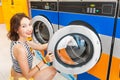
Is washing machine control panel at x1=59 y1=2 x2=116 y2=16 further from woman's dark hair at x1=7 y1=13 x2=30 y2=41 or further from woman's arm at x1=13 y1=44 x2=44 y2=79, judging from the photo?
woman's arm at x1=13 y1=44 x2=44 y2=79

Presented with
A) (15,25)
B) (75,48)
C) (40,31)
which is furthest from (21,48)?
(40,31)

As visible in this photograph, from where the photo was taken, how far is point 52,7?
2.12 m

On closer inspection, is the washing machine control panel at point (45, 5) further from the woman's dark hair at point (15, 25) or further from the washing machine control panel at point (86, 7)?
the woman's dark hair at point (15, 25)

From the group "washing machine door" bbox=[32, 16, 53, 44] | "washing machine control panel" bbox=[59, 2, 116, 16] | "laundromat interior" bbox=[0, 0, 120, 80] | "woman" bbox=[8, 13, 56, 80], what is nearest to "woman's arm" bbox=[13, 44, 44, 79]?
"woman" bbox=[8, 13, 56, 80]

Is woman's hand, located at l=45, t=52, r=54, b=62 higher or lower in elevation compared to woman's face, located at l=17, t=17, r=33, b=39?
lower

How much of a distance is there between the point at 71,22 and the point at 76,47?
330 mm

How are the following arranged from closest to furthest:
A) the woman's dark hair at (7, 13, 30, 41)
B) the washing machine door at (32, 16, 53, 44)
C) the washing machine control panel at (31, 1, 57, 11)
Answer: the woman's dark hair at (7, 13, 30, 41) → the washing machine control panel at (31, 1, 57, 11) → the washing machine door at (32, 16, 53, 44)

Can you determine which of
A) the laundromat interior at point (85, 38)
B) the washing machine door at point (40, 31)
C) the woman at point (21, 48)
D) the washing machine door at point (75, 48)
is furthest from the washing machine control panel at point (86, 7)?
the woman at point (21, 48)

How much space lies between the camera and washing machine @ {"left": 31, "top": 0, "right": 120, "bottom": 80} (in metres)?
1.43

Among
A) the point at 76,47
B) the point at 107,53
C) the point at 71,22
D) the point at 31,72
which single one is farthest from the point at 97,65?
the point at 31,72

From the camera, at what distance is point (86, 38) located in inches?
62.9

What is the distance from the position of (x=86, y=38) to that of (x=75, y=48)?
384mm

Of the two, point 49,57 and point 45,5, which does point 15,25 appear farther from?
point 45,5

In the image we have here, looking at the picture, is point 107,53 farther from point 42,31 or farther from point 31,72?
point 42,31
